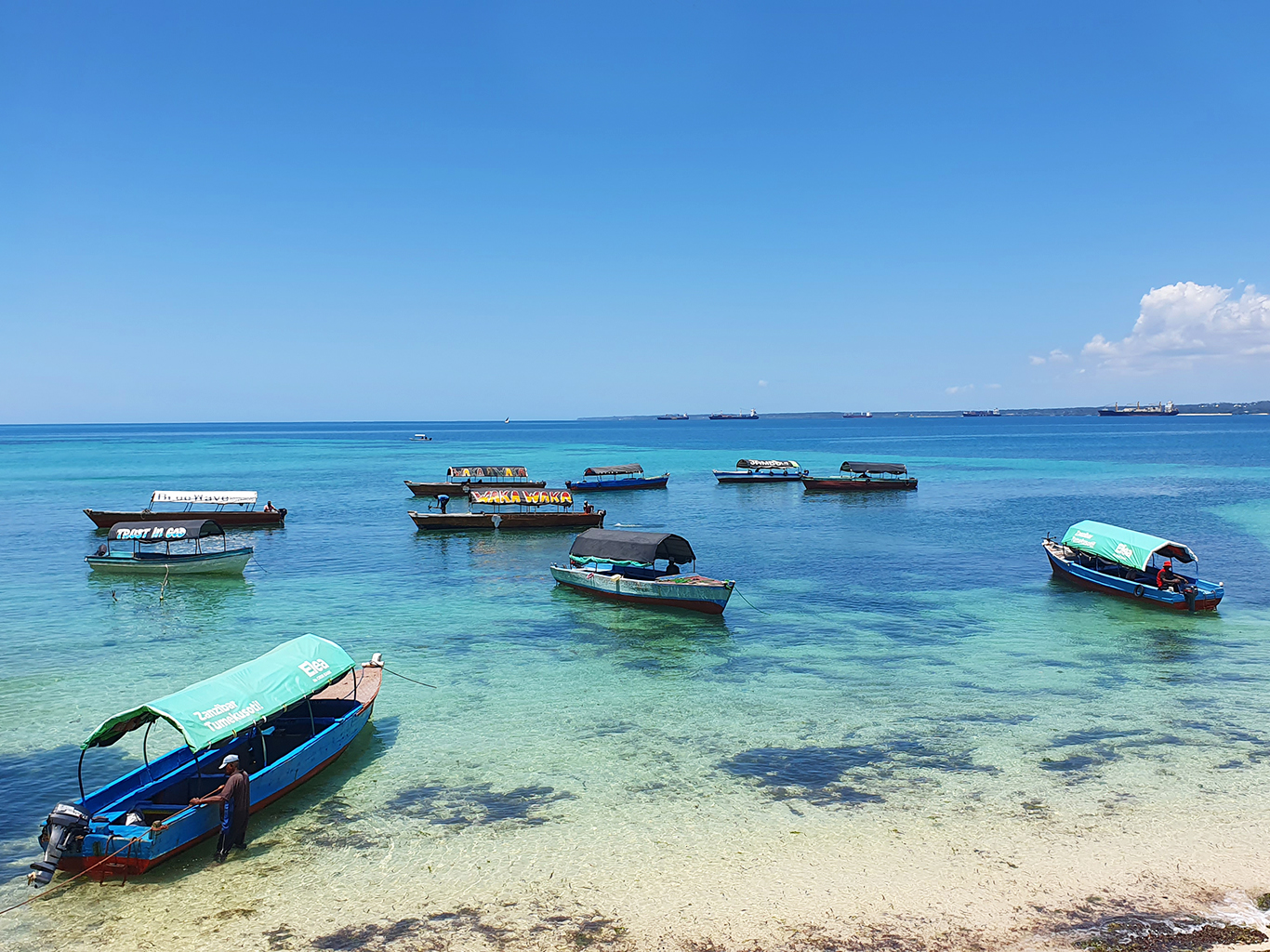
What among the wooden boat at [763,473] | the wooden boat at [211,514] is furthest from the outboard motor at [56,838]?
the wooden boat at [763,473]

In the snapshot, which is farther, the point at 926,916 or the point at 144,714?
the point at 144,714

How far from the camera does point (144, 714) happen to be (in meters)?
16.5

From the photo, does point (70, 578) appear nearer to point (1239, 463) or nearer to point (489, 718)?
point (489, 718)

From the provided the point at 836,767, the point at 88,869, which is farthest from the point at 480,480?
the point at 88,869

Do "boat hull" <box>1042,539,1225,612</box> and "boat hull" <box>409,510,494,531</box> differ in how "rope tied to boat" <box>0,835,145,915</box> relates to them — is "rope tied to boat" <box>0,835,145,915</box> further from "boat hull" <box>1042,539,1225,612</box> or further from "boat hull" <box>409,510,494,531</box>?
"boat hull" <box>409,510,494,531</box>

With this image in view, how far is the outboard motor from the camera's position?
14617 mm

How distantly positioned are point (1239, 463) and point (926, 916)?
14724 centimetres

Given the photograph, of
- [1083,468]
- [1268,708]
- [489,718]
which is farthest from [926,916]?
[1083,468]

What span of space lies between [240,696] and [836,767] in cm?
1442

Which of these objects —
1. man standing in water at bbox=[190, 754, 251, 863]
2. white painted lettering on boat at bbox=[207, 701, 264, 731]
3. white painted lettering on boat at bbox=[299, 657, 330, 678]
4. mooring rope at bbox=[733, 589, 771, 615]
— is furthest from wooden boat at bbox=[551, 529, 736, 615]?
man standing in water at bbox=[190, 754, 251, 863]

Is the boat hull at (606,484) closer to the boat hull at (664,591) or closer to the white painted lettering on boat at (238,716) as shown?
the boat hull at (664,591)

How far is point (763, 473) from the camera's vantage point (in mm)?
105938

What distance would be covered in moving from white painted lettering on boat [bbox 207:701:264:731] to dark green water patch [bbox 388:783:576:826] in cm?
372

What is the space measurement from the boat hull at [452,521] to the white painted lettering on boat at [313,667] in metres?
43.1
